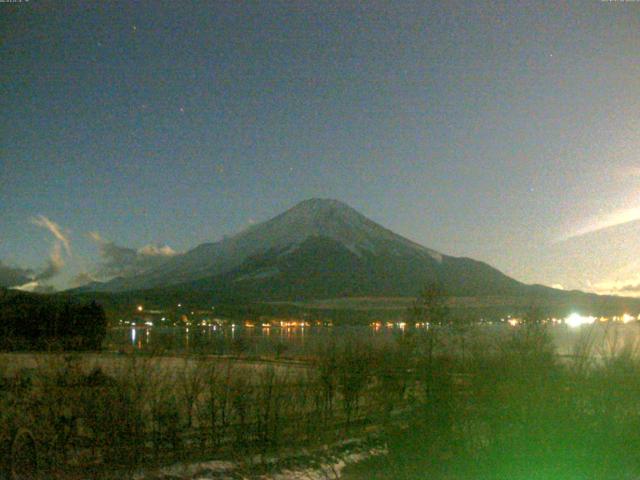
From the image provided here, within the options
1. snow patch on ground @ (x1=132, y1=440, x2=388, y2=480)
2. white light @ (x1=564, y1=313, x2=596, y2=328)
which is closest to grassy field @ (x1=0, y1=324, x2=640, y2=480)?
snow patch on ground @ (x1=132, y1=440, x2=388, y2=480)

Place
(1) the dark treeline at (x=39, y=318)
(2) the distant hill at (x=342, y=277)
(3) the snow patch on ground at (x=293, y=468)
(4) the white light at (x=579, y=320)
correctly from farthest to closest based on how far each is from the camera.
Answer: (2) the distant hill at (x=342, y=277) < (1) the dark treeline at (x=39, y=318) < (4) the white light at (x=579, y=320) < (3) the snow patch on ground at (x=293, y=468)

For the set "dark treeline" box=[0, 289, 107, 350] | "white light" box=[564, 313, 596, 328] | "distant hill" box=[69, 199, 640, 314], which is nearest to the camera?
"white light" box=[564, 313, 596, 328]

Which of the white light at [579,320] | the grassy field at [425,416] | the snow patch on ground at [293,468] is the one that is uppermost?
the white light at [579,320]

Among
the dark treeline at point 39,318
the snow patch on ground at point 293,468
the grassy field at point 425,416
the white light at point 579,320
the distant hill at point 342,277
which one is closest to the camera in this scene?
the grassy field at point 425,416

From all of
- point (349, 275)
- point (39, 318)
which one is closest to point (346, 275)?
point (349, 275)

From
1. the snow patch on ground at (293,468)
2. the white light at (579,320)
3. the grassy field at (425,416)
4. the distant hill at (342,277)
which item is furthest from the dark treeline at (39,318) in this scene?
the distant hill at (342,277)

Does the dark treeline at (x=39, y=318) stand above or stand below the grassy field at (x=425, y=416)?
above

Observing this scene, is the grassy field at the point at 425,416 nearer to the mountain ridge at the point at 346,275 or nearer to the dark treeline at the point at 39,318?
the dark treeline at the point at 39,318

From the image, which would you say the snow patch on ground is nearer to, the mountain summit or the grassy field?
the grassy field

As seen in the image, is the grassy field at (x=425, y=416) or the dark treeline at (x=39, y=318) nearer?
the grassy field at (x=425, y=416)

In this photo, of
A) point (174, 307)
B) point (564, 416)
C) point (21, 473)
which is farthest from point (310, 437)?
point (174, 307)

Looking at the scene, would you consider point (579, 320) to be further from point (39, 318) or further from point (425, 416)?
point (39, 318)

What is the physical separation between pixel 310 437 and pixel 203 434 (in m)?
2.45

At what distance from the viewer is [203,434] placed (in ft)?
51.1
